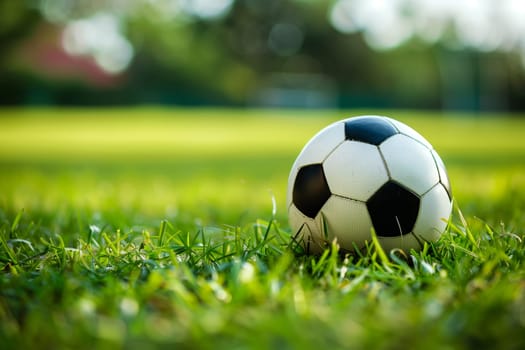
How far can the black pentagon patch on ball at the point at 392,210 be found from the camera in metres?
2.01

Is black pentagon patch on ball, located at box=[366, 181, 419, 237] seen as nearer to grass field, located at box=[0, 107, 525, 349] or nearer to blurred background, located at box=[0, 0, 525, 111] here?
grass field, located at box=[0, 107, 525, 349]

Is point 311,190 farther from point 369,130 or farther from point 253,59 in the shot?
point 253,59

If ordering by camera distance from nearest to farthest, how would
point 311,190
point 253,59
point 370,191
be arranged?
point 370,191
point 311,190
point 253,59

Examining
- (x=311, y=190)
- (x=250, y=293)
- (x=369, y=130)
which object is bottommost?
(x=250, y=293)

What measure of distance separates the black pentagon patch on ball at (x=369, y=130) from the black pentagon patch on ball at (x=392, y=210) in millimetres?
207

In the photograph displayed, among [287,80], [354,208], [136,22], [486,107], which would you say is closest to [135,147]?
[354,208]

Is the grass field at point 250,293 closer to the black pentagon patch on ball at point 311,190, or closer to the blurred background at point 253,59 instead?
the black pentagon patch on ball at point 311,190

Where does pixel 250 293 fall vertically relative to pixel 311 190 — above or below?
below

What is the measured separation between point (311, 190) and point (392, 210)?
32 centimetres

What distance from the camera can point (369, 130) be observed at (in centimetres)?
216

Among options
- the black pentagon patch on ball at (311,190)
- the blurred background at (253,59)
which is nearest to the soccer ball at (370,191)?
the black pentagon patch on ball at (311,190)

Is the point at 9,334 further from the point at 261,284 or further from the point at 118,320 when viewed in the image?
the point at 261,284

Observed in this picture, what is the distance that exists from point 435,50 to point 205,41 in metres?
20.6

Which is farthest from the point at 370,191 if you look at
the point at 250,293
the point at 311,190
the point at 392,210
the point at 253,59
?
the point at 253,59
